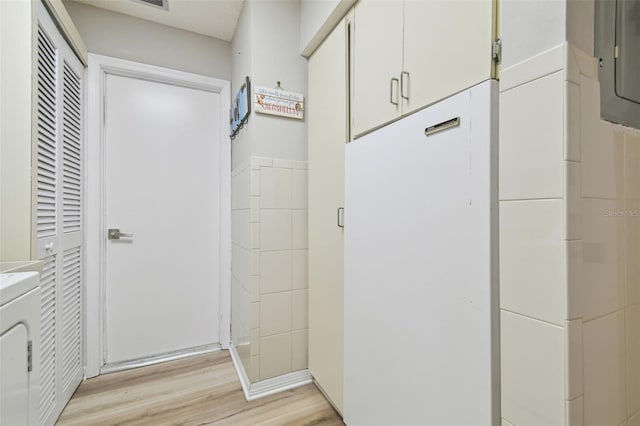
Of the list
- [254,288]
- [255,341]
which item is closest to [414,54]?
[254,288]

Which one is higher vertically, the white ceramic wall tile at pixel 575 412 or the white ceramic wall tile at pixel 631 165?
the white ceramic wall tile at pixel 631 165

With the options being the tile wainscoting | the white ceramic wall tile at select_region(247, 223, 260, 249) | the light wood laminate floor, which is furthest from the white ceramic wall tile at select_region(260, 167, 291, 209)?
the light wood laminate floor

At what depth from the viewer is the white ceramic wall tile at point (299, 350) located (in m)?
1.72

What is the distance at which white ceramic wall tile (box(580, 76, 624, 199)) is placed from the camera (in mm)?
557

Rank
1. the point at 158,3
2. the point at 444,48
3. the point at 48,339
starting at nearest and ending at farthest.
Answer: the point at 444,48, the point at 48,339, the point at 158,3

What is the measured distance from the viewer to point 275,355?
65.5 inches

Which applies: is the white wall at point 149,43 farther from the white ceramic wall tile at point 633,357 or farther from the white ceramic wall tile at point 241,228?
the white ceramic wall tile at point 633,357

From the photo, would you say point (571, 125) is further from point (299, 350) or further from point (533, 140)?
point (299, 350)

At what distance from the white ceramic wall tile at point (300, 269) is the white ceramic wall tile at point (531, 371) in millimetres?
1207

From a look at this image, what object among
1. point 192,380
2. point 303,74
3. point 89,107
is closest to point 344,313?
point 192,380

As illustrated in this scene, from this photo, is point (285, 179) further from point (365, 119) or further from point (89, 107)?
point (89, 107)

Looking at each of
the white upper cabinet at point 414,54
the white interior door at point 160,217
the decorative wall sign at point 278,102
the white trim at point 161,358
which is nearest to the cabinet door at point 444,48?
the white upper cabinet at point 414,54

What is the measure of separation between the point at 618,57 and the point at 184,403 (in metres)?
2.21

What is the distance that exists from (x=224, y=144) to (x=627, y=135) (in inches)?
86.2
